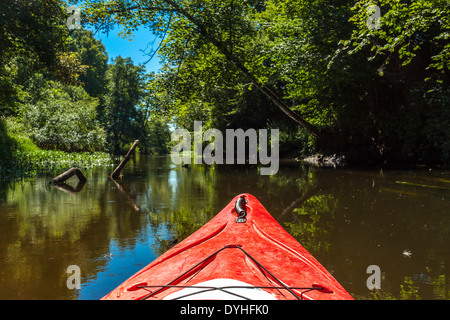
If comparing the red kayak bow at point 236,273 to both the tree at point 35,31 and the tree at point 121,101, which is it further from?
the tree at point 121,101

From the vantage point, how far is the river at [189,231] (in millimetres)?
3045

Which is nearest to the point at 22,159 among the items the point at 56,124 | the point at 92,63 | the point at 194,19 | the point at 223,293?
the point at 56,124

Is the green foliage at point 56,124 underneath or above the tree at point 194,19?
underneath

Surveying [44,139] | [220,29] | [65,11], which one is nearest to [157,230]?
[220,29]

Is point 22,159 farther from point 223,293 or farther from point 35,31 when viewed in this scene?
point 223,293

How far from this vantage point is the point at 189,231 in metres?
4.87

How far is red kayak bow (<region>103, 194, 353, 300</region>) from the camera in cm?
182

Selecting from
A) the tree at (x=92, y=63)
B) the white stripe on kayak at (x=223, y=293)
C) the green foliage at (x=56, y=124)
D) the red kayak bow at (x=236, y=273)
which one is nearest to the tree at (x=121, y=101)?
the tree at (x=92, y=63)

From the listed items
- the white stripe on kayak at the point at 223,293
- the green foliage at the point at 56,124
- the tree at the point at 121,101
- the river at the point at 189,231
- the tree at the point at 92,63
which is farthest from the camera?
the tree at the point at 92,63

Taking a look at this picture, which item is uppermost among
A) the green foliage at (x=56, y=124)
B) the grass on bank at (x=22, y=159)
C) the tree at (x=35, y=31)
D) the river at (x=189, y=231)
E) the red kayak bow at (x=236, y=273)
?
the tree at (x=35, y=31)

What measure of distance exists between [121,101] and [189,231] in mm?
47649

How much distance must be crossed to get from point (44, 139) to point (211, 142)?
17.7 metres

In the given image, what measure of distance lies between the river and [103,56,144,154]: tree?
41632 millimetres

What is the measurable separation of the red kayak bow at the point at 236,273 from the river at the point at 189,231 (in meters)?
0.80
